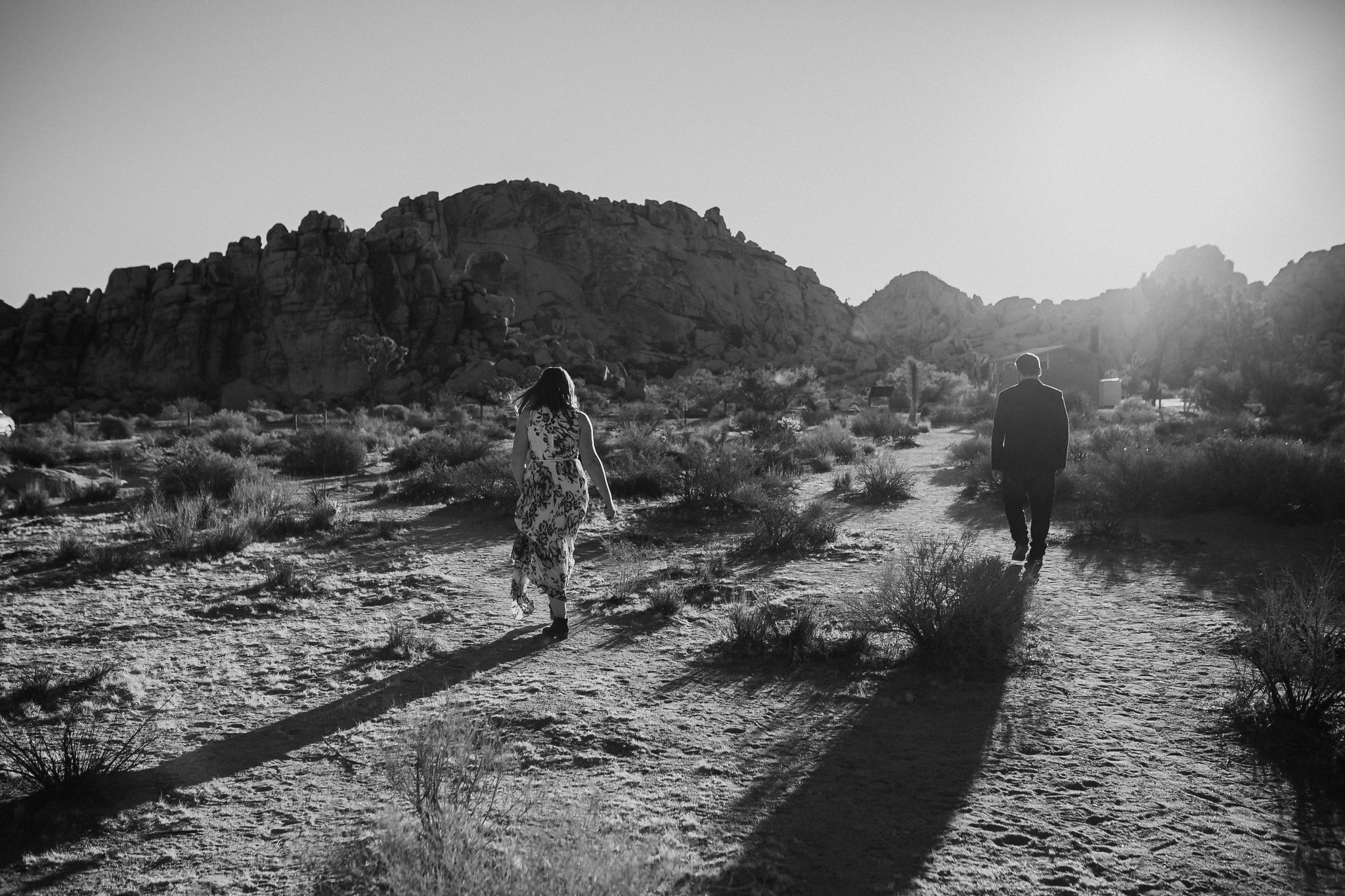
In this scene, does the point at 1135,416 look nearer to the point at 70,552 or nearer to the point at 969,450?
the point at 969,450

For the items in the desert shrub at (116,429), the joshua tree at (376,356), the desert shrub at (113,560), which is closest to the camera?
the desert shrub at (113,560)

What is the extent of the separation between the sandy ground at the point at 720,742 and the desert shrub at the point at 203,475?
4.03 meters

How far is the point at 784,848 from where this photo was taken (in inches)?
119

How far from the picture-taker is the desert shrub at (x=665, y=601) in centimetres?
644

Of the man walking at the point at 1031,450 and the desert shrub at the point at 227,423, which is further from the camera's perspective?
the desert shrub at the point at 227,423

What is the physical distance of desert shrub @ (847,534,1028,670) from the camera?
5.02 m

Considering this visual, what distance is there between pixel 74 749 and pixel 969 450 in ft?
51.4

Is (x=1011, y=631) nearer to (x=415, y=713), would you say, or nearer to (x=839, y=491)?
(x=415, y=713)

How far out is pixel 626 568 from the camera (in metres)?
7.40

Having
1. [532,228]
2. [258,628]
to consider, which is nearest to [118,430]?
[258,628]

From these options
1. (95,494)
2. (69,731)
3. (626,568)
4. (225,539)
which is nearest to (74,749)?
(69,731)

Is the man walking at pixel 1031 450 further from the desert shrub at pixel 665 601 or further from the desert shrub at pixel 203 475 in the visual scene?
→ the desert shrub at pixel 203 475

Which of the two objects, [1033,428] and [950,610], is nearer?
[950,610]

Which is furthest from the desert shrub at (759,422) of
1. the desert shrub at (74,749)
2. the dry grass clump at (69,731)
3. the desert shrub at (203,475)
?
the desert shrub at (74,749)
